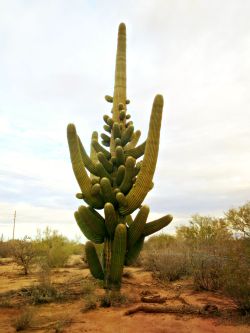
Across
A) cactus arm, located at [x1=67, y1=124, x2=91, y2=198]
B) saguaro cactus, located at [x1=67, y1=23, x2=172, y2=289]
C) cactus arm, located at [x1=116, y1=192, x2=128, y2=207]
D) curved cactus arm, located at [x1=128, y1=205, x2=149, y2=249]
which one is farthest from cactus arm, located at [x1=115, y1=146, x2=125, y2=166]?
curved cactus arm, located at [x1=128, y1=205, x2=149, y2=249]

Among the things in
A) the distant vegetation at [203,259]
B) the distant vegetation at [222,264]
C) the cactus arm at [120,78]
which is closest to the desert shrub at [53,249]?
the distant vegetation at [203,259]

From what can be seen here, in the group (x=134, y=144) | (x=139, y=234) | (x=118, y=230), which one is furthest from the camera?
(x=134, y=144)

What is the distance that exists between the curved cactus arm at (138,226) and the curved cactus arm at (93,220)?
2.16 ft

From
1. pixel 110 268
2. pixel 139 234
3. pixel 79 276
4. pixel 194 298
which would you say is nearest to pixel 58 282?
pixel 79 276

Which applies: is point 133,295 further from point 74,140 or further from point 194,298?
point 74,140

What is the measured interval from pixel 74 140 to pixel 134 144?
216 cm

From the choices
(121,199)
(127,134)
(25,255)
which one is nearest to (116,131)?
(127,134)

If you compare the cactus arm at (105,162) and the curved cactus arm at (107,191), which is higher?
the cactus arm at (105,162)

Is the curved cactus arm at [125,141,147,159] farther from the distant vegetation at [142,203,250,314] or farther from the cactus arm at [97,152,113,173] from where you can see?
the distant vegetation at [142,203,250,314]

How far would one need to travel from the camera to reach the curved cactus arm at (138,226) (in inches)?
334

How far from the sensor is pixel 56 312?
23.6 feet

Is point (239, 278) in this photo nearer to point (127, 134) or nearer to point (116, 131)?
point (127, 134)

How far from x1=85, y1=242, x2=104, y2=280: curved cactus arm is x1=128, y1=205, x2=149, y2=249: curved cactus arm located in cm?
86

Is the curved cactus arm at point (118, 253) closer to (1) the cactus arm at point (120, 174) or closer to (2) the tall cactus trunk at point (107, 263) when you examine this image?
(2) the tall cactus trunk at point (107, 263)
